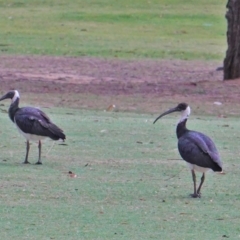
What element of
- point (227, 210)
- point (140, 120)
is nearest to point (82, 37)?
point (140, 120)

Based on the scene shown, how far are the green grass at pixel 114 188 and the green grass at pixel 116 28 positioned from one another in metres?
14.5

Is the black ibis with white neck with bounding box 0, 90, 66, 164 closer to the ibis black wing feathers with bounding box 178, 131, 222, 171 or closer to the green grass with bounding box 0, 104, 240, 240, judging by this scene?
the green grass with bounding box 0, 104, 240, 240

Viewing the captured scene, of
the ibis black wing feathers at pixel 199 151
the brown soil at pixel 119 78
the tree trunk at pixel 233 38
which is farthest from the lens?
the tree trunk at pixel 233 38

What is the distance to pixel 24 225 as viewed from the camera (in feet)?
28.8

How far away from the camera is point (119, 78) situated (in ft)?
79.5

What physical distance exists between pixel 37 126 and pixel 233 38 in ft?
35.1

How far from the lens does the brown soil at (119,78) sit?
21062 millimetres

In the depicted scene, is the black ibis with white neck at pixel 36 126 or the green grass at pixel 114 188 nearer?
the green grass at pixel 114 188

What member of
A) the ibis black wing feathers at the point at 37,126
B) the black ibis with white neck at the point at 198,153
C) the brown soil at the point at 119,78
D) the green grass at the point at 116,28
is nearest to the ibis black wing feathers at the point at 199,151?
the black ibis with white neck at the point at 198,153

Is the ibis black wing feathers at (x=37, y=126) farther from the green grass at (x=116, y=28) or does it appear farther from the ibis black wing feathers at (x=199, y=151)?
the green grass at (x=116, y=28)

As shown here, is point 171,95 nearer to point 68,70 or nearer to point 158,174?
point 68,70

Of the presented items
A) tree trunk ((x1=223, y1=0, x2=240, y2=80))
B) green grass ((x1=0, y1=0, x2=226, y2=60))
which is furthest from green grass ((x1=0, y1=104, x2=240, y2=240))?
green grass ((x1=0, y1=0, x2=226, y2=60))

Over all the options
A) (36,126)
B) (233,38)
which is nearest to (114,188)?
(36,126)

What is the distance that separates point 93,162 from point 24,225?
3849mm
